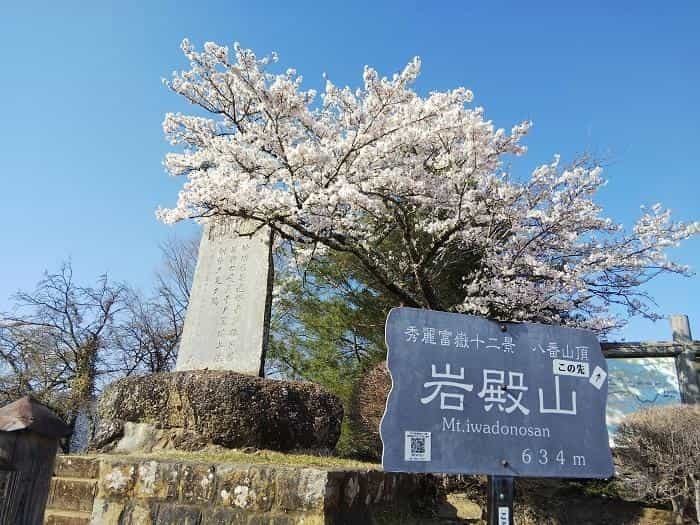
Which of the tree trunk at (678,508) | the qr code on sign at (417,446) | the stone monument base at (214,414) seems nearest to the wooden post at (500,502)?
the qr code on sign at (417,446)

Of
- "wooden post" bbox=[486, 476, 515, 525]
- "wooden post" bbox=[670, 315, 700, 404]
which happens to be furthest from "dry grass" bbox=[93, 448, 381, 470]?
"wooden post" bbox=[670, 315, 700, 404]

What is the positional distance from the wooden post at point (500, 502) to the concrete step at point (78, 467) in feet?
9.74

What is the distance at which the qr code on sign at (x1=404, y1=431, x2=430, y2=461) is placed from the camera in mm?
1964

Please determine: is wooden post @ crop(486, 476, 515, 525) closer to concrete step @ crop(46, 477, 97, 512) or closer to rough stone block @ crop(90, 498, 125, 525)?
rough stone block @ crop(90, 498, 125, 525)

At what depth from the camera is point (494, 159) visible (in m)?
8.09

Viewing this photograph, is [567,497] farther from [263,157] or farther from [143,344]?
[143,344]

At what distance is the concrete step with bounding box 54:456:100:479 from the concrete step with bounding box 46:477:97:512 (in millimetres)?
35

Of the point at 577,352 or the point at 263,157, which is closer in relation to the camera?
the point at 577,352

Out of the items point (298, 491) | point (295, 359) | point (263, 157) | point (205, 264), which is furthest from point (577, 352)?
point (295, 359)

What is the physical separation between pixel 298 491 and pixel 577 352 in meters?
1.85

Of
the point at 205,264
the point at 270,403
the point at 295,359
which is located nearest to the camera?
the point at 270,403

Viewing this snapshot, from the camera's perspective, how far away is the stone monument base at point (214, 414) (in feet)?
15.0

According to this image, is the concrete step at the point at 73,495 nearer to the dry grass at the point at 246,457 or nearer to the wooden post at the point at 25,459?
the dry grass at the point at 246,457

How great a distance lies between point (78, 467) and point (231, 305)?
7.82 ft
